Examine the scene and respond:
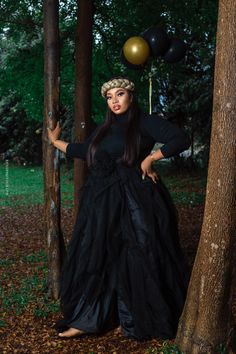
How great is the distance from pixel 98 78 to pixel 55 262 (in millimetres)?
4821

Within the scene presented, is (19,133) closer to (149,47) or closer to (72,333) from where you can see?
(149,47)

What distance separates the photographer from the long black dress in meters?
4.20

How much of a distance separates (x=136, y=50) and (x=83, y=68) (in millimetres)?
2279

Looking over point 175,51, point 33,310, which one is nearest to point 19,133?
point 175,51

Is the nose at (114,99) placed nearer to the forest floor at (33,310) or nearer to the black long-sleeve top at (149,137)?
the black long-sleeve top at (149,137)

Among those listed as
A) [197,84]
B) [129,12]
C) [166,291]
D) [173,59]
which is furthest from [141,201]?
[197,84]

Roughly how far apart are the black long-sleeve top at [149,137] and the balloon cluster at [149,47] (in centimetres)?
87

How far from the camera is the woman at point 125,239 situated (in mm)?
4195

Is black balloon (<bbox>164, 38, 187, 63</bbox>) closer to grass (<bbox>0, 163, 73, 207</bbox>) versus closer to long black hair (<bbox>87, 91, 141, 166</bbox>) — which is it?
long black hair (<bbox>87, 91, 141, 166</bbox>)

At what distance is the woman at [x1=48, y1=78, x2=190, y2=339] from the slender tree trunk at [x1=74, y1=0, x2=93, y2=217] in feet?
9.27

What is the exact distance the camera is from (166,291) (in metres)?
4.28

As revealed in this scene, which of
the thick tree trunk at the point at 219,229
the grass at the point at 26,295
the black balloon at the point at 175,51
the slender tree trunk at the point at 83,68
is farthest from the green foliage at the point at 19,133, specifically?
the thick tree trunk at the point at 219,229

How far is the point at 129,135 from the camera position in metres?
4.22

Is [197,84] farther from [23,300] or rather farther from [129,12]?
[23,300]
